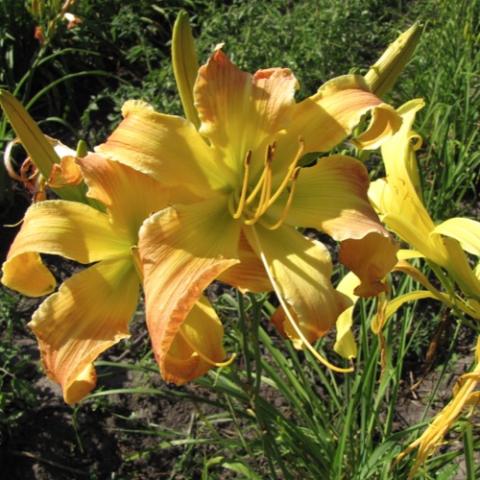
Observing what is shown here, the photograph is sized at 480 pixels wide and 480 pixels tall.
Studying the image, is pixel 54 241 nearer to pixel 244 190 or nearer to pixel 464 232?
pixel 244 190

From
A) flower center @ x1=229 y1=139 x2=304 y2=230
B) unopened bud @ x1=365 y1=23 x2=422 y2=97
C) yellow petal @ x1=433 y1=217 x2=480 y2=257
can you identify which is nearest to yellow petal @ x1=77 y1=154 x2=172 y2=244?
flower center @ x1=229 y1=139 x2=304 y2=230

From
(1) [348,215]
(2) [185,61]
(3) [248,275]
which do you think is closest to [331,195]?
(1) [348,215]

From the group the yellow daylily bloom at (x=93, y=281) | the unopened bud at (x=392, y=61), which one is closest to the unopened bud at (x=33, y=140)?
the yellow daylily bloom at (x=93, y=281)

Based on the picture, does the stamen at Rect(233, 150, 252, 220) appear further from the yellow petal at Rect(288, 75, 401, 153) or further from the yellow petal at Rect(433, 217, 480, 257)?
the yellow petal at Rect(433, 217, 480, 257)

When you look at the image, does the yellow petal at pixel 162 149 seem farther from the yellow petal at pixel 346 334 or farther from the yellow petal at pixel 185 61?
the yellow petal at pixel 346 334

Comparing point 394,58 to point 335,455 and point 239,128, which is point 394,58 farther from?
point 335,455

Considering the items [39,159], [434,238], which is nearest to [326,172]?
[434,238]
